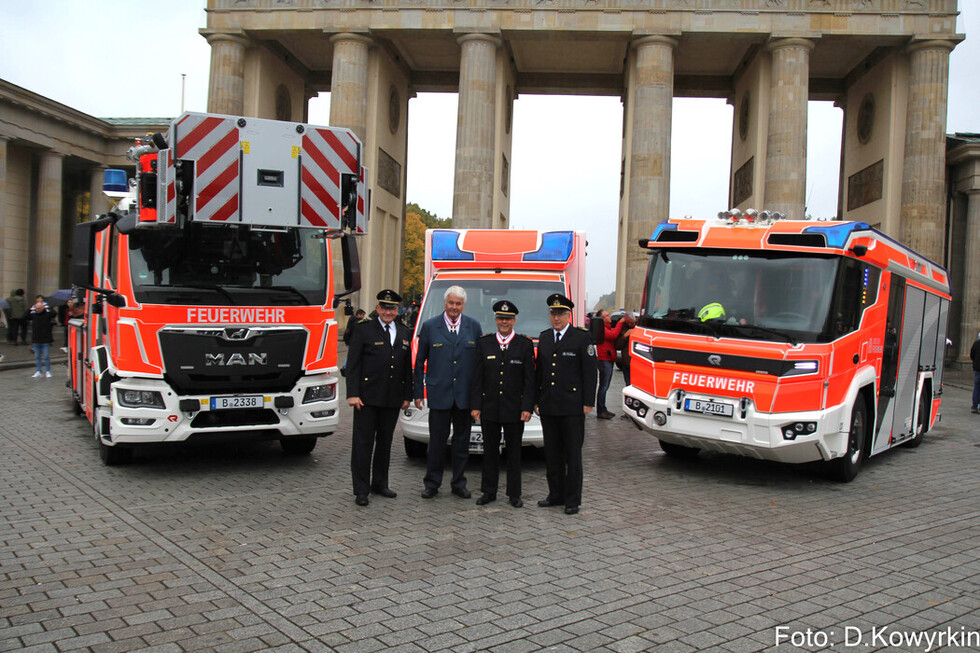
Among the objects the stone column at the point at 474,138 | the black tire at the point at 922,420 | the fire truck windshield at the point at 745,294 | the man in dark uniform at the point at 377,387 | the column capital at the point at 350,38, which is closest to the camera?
the man in dark uniform at the point at 377,387

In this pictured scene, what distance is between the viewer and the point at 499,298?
9742 millimetres

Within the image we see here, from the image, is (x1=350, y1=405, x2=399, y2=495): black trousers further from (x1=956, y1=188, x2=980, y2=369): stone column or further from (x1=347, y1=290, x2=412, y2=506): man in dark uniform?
(x1=956, y1=188, x2=980, y2=369): stone column

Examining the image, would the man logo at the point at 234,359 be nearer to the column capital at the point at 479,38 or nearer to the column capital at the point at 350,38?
the column capital at the point at 479,38

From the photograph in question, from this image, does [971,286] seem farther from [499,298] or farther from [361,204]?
[361,204]

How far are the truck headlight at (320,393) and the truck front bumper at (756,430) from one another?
3.45m

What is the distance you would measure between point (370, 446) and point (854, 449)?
17.1ft

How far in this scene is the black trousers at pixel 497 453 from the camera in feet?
23.4

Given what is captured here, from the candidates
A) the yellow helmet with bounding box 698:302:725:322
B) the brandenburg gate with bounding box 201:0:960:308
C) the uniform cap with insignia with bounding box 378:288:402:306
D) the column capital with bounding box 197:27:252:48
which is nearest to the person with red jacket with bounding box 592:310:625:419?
the yellow helmet with bounding box 698:302:725:322

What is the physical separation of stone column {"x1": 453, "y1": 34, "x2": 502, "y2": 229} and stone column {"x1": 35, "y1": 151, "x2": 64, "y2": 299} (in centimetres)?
1896

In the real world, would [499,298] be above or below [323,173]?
below

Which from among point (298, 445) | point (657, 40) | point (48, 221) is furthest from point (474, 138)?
point (298, 445)

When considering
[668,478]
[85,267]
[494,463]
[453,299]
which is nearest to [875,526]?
[668,478]

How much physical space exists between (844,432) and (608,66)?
36.6 meters

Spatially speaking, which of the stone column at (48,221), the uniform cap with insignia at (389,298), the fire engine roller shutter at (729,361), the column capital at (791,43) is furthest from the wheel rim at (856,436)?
the stone column at (48,221)
